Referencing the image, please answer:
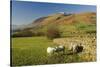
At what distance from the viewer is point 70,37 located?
2.07 m

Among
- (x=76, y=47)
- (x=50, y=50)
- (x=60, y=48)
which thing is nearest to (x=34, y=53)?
(x=50, y=50)


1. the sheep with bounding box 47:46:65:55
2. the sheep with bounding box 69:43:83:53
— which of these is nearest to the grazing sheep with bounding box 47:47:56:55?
the sheep with bounding box 47:46:65:55

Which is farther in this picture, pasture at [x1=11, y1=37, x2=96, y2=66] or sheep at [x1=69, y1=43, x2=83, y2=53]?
sheep at [x1=69, y1=43, x2=83, y2=53]

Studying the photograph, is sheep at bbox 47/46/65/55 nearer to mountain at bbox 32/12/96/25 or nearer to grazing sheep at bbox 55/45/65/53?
grazing sheep at bbox 55/45/65/53

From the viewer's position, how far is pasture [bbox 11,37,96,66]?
6.25 ft

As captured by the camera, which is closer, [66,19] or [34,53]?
[34,53]

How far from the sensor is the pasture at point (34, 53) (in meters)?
1.91

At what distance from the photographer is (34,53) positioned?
1.96 metres

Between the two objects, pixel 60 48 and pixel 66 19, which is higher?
pixel 66 19

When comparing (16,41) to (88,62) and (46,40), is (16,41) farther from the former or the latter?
(88,62)

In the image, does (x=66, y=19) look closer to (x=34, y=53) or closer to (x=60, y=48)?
(x=60, y=48)

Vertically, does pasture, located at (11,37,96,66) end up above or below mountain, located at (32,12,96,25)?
below
